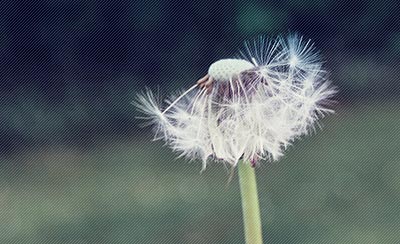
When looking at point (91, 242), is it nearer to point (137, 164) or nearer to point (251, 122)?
point (137, 164)

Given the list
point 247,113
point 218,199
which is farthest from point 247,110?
point 218,199

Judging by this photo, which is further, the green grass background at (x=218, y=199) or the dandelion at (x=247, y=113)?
the green grass background at (x=218, y=199)

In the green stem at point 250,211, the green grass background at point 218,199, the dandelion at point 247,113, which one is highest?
the green grass background at point 218,199

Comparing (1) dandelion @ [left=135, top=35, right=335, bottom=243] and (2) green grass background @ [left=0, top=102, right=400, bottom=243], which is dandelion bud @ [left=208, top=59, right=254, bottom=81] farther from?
(2) green grass background @ [left=0, top=102, right=400, bottom=243]

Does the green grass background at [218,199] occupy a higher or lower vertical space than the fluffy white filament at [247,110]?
higher

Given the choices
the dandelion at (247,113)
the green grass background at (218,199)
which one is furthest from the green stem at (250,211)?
the green grass background at (218,199)

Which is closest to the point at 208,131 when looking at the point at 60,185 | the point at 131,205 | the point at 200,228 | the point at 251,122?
the point at 251,122

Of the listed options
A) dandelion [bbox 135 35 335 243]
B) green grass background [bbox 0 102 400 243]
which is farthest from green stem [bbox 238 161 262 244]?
green grass background [bbox 0 102 400 243]

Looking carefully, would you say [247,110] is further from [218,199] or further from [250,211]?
[218,199]

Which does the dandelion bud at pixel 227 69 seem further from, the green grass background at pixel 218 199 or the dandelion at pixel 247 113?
the green grass background at pixel 218 199
